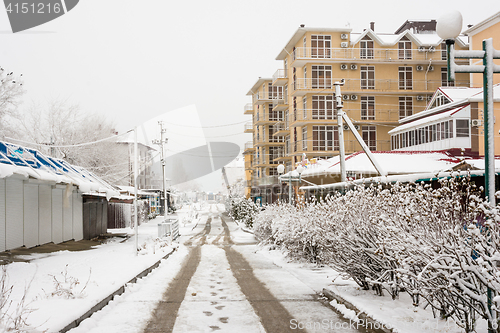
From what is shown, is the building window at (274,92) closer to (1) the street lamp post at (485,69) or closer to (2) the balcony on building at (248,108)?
(2) the balcony on building at (248,108)

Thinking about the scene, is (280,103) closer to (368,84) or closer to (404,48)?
(368,84)

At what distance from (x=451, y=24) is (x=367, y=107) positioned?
4421cm

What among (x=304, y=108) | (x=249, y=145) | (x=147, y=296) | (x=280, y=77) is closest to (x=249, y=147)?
(x=249, y=145)

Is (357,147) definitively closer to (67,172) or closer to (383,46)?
(383,46)

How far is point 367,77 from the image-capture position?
48719 mm

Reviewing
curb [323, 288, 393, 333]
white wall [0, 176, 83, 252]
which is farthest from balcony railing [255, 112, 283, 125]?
curb [323, 288, 393, 333]

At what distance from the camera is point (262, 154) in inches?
2854

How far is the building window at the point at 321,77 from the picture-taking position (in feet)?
157

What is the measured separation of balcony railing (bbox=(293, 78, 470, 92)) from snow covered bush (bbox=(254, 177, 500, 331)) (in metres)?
38.7

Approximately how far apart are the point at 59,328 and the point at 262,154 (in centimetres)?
6658

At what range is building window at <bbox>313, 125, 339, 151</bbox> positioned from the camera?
47188 millimetres

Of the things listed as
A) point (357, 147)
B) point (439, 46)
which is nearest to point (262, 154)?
point (357, 147)

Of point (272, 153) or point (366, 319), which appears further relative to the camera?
point (272, 153)

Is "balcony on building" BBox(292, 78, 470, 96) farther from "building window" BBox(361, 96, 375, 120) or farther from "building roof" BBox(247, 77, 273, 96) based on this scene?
"building roof" BBox(247, 77, 273, 96)
